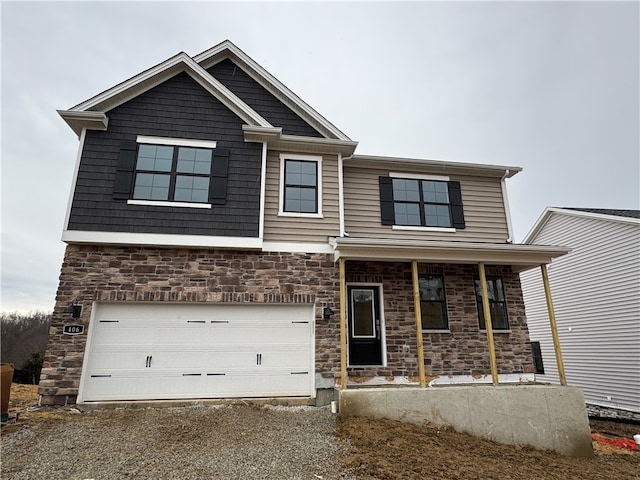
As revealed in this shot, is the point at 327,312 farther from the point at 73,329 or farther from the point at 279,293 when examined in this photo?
the point at 73,329

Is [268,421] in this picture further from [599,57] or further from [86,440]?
[599,57]

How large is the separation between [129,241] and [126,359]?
2373mm

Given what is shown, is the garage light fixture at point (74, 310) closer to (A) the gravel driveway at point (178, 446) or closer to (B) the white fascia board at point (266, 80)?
(A) the gravel driveway at point (178, 446)

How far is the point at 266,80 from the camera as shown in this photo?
29.0 feet

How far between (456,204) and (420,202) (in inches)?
41.5

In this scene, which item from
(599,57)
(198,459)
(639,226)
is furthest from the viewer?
(599,57)

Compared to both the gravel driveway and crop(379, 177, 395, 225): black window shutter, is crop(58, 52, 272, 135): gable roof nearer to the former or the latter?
crop(379, 177, 395, 225): black window shutter

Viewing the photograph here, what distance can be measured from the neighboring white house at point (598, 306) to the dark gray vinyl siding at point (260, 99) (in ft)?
35.9

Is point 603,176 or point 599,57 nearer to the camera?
point 599,57

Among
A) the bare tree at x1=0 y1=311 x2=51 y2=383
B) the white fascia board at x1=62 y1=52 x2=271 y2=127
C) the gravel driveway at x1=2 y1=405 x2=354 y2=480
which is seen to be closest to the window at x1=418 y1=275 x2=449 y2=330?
the gravel driveway at x1=2 y1=405 x2=354 y2=480

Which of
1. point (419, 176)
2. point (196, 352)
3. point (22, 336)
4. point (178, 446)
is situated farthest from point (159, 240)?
point (22, 336)

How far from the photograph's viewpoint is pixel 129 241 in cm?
698

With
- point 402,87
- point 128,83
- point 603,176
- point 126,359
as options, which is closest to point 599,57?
point 402,87

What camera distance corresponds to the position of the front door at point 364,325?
8023 millimetres
